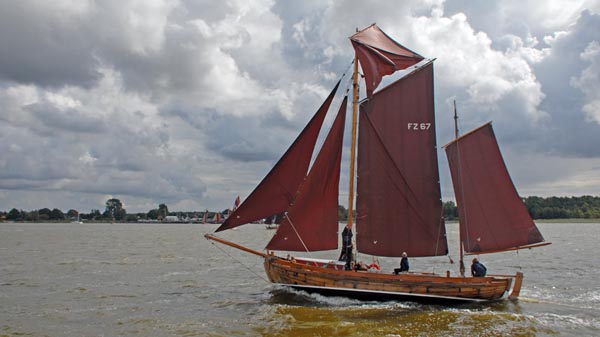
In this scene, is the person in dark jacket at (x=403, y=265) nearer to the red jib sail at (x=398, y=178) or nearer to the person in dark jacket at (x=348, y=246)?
the red jib sail at (x=398, y=178)

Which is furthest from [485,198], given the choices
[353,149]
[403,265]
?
[353,149]

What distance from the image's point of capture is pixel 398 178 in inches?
952

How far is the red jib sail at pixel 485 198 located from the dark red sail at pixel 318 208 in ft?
19.5

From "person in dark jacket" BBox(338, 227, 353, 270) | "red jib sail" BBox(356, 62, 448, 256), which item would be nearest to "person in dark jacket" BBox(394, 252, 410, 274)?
"red jib sail" BBox(356, 62, 448, 256)

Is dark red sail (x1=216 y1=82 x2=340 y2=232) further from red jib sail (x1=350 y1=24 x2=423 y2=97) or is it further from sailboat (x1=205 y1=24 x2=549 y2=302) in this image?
red jib sail (x1=350 y1=24 x2=423 y2=97)

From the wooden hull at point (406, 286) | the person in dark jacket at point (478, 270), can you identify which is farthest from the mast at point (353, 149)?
the person in dark jacket at point (478, 270)

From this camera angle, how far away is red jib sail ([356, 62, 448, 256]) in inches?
949

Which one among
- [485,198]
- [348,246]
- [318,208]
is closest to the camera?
[348,246]

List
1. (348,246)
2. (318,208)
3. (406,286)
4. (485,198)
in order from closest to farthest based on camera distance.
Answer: (406,286) < (348,246) < (485,198) < (318,208)

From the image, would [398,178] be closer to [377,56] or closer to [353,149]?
[353,149]

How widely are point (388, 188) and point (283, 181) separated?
539cm

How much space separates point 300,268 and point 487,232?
9.64 meters

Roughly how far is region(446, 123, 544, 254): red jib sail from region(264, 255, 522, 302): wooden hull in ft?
6.64

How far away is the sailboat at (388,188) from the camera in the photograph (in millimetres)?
23891
